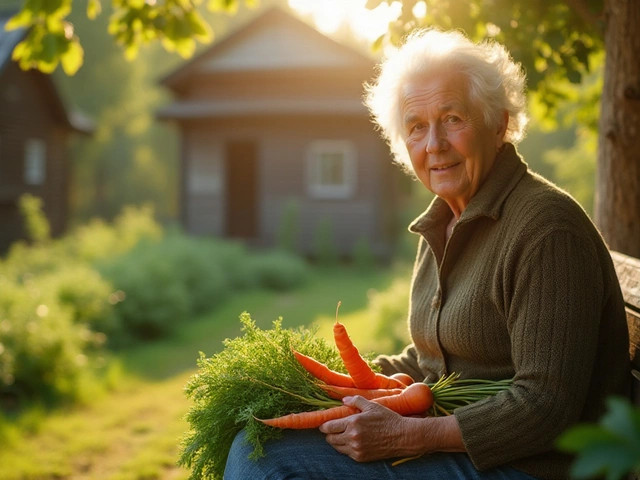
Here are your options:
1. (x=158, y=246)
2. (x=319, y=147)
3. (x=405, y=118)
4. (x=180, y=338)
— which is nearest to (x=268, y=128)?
(x=319, y=147)

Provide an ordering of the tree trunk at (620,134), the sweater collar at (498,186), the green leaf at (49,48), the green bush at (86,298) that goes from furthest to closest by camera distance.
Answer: the green bush at (86,298) < the green leaf at (49,48) < the tree trunk at (620,134) < the sweater collar at (498,186)

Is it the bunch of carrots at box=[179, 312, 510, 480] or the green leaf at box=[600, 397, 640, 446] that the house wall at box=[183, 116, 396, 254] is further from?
the green leaf at box=[600, 397, 640, 446]

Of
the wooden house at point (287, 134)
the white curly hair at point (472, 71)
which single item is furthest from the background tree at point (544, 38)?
the wooden house at point (287, 134)

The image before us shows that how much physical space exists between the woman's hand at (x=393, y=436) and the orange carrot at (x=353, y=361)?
28cm

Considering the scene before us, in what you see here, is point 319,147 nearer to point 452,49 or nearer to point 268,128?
point 268,128

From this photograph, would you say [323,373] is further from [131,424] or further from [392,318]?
[392,318]

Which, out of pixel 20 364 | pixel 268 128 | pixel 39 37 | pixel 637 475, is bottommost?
pixel 20 364

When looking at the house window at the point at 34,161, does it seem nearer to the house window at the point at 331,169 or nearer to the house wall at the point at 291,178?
the house wall at the point at 291,178

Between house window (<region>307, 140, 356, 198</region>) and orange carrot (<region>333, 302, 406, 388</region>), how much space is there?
1542 centimetres

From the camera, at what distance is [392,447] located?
79.7 inches

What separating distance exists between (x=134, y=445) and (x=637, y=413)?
4.86 meters

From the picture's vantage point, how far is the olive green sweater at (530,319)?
1915 millimetres

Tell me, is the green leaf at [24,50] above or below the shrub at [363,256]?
above

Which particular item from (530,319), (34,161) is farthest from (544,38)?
(34,161)
